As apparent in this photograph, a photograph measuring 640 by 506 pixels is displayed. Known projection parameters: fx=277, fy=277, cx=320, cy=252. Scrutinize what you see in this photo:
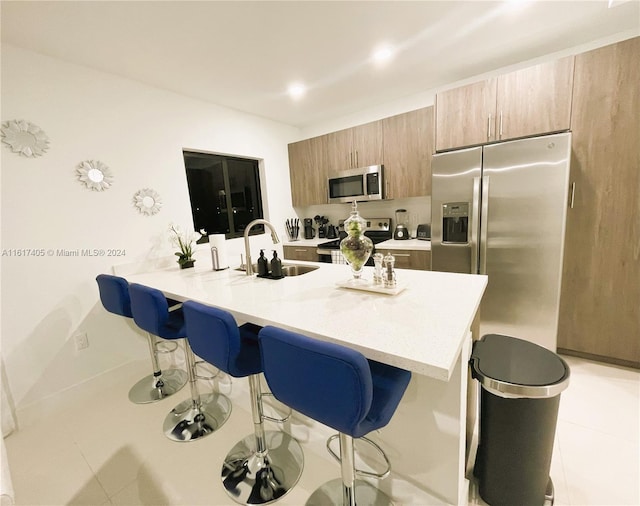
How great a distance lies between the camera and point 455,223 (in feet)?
8.18

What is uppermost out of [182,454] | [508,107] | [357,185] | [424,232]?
[508,107]

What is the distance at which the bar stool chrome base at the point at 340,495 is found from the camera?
1275 mm

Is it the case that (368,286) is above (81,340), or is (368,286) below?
above

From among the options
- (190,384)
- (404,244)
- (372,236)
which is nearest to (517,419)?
(190,384)

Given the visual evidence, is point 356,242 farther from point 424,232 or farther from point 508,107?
point 424,232

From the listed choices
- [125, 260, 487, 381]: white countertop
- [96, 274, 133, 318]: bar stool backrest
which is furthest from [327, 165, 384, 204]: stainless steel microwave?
[96, 274, 133, 318]: bar stool backrest

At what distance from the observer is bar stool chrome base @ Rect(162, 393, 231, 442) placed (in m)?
1.77

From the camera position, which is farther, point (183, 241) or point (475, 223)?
point (183, 241)

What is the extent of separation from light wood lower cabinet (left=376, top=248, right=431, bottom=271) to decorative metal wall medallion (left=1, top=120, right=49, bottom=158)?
3028 mm

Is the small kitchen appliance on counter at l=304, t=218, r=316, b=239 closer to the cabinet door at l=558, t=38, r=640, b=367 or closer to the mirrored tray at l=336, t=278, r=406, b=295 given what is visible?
the mirrored tray at l=336, t=278, r=406, b=295

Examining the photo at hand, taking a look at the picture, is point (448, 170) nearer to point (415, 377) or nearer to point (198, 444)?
point (415, 377)

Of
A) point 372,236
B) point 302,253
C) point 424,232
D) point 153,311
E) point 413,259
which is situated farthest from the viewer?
point 302,253

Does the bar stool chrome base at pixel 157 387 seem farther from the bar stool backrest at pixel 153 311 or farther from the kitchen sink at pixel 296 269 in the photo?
the kitchen sink at pixel 296 269

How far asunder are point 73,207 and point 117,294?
85cm
